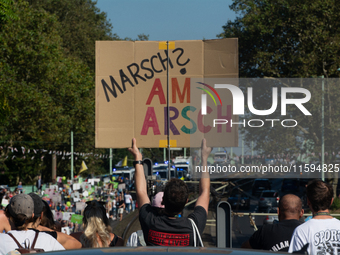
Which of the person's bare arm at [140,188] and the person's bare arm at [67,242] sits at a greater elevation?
the person's bare arm at [140,188]

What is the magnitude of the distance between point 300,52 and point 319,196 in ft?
78.9

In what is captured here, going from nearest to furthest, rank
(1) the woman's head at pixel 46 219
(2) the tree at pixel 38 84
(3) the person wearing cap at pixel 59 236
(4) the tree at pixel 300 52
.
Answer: (3) the person wearing cap at pixel 59 236 < (1) the woman's head at pixel 46 219 < (4) the tree at pixel 300 52 < (2) the tree at pixel 38 84

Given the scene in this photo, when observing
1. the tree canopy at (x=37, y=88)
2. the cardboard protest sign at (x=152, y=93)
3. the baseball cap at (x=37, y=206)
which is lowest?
the baseball cap at (x=37, y=206)

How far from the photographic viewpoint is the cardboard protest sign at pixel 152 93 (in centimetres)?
569

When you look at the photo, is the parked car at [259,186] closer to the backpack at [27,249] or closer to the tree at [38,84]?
the tree at [38,84]

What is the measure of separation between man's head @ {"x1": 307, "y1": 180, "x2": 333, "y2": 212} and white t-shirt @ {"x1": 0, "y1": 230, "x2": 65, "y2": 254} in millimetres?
1982

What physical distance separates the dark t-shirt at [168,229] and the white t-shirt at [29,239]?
72cm

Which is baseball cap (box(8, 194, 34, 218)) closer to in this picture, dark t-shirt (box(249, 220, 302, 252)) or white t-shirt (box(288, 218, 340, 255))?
dark t-shirt (box(249, 220, 302, 252))

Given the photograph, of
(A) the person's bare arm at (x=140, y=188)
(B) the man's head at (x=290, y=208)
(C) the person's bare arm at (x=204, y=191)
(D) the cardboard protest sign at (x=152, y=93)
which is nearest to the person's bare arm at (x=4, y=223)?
(A) the person's bare arm at (x=140, y=188)

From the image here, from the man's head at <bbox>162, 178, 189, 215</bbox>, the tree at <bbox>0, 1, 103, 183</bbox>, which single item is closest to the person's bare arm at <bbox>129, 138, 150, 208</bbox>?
the man's head at <bbox>162, 178, 189, 215</bbox>

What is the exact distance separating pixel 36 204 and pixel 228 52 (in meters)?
3.00

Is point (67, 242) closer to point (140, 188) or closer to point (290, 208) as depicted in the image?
point (140, 188)

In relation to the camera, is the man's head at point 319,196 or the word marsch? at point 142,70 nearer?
the man's head at point 319,196

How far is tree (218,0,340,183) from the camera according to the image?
2489cm
